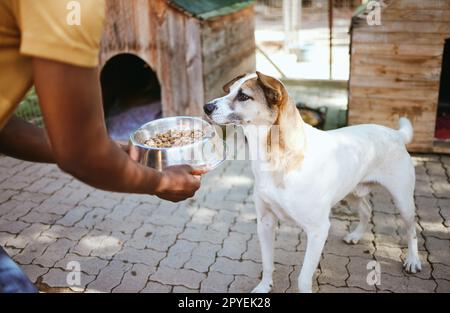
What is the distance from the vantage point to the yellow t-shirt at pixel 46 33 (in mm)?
1131

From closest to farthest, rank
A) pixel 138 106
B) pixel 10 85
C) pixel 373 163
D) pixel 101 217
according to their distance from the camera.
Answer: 1. pixel 10 85
2. pixel 373 163
3. pixel 101 217
4. pixel 138 106

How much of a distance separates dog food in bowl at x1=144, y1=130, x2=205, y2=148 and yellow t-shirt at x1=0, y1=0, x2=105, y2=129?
1.54 m

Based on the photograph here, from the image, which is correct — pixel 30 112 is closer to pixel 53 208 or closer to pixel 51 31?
pixel 53 208

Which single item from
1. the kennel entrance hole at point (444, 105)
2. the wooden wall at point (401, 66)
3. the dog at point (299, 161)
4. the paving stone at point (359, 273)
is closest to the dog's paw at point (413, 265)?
the paving stone at point (359, 273)

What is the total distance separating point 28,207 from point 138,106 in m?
2.58

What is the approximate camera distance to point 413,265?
147 inches

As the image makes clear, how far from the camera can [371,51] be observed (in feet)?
19.0

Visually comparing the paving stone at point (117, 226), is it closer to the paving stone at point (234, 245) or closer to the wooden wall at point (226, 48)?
the paving stone at point (234, 245)

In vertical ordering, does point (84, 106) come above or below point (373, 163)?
above

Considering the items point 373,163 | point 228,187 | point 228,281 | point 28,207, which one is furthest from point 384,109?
point 28,207

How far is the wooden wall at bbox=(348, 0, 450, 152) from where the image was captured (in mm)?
5492

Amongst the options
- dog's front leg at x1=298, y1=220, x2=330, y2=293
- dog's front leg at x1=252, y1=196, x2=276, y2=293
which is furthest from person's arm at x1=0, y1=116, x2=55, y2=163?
dog's front leg at x1=298, y1=220, x2=330, y2=293

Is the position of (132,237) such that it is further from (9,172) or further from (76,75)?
(76,75)
